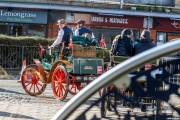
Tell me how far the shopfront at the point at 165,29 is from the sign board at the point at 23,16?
22.2 ft

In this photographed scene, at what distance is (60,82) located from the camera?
973 cm

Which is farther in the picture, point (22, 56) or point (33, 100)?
point (22, 56)

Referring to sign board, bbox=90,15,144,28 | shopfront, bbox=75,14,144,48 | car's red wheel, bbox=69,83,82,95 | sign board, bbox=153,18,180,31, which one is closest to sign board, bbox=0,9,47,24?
shopfront, bbox=75,14,144,48

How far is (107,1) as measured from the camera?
25.2 meters

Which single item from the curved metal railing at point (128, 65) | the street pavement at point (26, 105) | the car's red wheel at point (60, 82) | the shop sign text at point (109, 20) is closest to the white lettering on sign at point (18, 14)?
the shop sign text at point (109, 20)

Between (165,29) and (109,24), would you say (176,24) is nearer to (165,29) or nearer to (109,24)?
(165,29)

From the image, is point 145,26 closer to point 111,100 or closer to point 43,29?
point 43,29

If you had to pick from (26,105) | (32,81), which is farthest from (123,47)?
(32,81)

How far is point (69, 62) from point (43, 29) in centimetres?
1416

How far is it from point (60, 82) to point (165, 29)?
16946mm

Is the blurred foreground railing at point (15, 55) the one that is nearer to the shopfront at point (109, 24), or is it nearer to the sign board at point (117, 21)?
the shopfront at point (109, 24)

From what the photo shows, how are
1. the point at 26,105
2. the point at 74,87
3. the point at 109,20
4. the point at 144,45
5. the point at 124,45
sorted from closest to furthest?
the point at 26,105, the point at 144,45, the point at 124,45, the point at 74,87, the point at 109,20

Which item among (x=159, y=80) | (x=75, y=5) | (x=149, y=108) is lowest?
(x=149, y=108)

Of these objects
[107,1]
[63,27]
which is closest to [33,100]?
[63,27]
